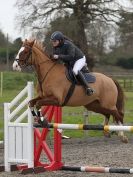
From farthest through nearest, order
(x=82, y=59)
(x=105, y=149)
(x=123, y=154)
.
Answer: (x=105, y=149) < (x=123, y=154) < (x=82, y=59)

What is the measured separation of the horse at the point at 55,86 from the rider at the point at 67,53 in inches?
5.2

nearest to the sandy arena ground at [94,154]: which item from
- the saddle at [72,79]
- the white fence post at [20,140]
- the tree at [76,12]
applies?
the white fence post at [20,140]

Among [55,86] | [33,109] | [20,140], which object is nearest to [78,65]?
[55,86]

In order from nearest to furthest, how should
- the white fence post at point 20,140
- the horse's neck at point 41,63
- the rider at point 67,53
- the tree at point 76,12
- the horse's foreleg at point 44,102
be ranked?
the horse's foreleg at point 44,102 < the white fence post at point 20,140 < the rider at point 67,53 < the horse's neck at point 41,63 < the tree at point 76,12

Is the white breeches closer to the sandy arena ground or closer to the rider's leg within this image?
the rider's leg

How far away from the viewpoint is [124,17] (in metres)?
36.8

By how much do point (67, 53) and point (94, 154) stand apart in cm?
276

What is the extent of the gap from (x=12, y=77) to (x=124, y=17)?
30.1 feet

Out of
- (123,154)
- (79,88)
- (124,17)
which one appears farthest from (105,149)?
(124,17)

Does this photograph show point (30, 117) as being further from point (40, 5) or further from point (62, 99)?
point (40, 5)

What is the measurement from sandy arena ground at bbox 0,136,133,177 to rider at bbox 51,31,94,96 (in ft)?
4.64

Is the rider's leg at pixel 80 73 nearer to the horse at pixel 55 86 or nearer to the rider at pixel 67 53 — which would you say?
the rider at pixel 67 53

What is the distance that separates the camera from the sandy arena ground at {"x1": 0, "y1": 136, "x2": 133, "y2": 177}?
8.23m

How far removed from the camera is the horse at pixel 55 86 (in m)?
8.42
